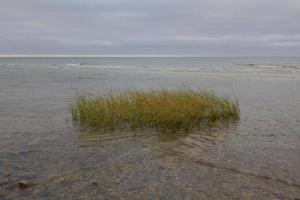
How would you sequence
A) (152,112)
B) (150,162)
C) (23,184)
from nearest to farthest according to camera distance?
(23,184) < (150,162) < (152,112)

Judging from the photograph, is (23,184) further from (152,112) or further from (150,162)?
(152,112)

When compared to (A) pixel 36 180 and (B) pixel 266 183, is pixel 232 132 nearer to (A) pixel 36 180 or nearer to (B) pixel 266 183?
(B) pixel 266 183

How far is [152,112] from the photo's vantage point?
15.0 m

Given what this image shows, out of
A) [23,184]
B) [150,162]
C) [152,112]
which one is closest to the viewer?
[23,184]

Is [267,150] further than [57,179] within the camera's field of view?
Yes

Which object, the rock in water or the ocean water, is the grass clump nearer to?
the ocean water

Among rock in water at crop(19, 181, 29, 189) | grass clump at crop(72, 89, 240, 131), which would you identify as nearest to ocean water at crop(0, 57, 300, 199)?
rock in water at crop(19, 181, 29, 189)

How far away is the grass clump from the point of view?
14.8 metres

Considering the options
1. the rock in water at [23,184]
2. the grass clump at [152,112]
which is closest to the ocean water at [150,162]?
the rock in water at [23,184]

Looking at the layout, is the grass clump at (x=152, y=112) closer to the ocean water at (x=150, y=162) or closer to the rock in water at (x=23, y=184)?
the ocean water at (x=150, y=162)

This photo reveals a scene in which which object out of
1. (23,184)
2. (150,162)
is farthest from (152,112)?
(23,184)

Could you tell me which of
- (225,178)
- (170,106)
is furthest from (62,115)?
(225,178)

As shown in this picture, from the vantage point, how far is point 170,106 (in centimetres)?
1497

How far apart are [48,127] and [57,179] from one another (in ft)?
22.4
